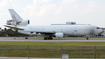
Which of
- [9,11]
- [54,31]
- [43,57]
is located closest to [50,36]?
[54,31]

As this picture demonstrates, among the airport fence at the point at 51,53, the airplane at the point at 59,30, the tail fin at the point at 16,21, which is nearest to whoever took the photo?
the airport fence at the point at 51,53

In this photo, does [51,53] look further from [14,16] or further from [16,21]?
[14,16]

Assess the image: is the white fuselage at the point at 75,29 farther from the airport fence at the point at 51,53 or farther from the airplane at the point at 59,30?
the airport fence at the point at 51,53

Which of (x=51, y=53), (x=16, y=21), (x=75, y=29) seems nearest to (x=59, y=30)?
(x=75, y=29)

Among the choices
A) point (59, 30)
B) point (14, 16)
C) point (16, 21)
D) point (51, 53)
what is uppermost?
point (14, 16)

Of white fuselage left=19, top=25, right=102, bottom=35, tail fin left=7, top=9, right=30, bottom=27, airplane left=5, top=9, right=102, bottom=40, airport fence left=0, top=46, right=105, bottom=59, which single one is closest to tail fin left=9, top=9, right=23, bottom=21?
tail fin left=7, top=9, right=30, bottom=27

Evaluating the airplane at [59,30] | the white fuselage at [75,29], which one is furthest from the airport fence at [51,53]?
the white fuselage at [75,29]

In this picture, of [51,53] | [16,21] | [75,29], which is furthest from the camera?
[16,21]

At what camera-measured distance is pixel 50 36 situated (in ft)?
147

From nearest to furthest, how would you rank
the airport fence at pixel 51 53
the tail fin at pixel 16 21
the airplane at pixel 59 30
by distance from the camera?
the airport fence at pixel 51 53 < the airplane at pixel 59 30 < the tail fin at pixel 16 21

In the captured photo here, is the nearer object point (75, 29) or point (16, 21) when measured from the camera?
point (75, 29)

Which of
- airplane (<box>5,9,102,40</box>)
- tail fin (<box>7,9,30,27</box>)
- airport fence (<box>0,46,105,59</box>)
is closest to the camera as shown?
airport fence (<box>0,46,105,59</box>)

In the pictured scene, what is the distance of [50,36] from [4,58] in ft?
101

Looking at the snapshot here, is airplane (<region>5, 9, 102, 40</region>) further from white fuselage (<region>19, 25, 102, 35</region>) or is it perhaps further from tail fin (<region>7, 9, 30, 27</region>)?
tail fin (<region>7, 9, 30, 27</region>)
